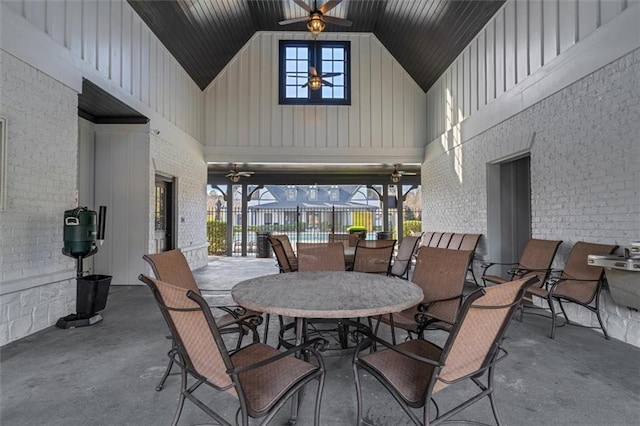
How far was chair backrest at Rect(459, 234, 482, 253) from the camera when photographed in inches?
210

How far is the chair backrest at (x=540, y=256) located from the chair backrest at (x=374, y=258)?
5.42 ft

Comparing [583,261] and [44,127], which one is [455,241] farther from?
[44,127]

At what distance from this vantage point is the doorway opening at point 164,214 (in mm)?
6043

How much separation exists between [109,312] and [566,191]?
18.8 feet

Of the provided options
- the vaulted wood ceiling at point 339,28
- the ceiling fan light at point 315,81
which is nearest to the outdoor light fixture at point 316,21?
the ceiling fan light at point 315,81

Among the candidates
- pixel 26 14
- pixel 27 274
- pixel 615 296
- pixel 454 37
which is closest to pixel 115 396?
pixel 27 274

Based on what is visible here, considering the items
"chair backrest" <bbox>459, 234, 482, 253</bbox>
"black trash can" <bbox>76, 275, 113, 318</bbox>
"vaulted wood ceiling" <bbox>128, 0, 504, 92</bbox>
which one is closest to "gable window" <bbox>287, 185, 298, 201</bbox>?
"vaulted wood ceiling" <bbox>128, 0, 504, 92</bbox>

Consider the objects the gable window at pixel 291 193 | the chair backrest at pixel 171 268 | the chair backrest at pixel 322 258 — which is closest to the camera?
the chair backrest at pixel 171 268

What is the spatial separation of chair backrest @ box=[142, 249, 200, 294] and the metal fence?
888 cm

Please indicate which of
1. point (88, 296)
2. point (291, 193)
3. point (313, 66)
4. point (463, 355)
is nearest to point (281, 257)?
point (88, 296)

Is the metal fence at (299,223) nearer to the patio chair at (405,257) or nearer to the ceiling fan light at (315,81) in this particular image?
the ceiling fan light at (315,81)

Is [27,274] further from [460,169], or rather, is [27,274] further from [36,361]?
[460,169]

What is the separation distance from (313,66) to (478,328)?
802 cm

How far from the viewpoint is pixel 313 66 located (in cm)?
809
